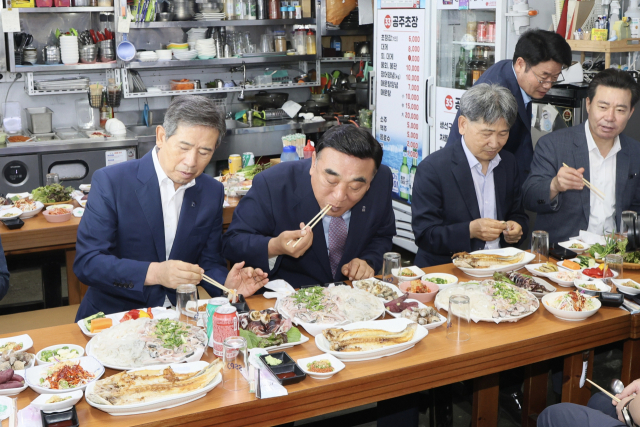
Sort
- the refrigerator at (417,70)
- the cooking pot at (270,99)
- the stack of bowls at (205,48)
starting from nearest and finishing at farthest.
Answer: the refrigerator at (417,70) → the stack of bowls at (205,48) → the cooking pot at (270,99)

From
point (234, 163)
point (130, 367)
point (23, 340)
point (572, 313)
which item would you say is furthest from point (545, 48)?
point (23, 340)

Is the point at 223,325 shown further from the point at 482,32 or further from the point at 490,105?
the point at 482,32

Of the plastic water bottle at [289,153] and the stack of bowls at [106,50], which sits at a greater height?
the stack of bowls at [106,50]

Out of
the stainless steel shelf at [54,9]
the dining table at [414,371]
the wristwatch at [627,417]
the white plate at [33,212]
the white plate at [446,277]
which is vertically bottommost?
the wristwatch at [627,417]

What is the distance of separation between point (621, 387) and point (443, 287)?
27.7 inches

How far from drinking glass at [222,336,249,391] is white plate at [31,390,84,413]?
40 centimetres

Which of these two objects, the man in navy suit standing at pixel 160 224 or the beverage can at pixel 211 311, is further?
the man in navy suit standing at pixel 160 224

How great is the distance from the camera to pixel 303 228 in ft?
8.38

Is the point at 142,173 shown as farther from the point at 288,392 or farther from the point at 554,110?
the point at 554,110

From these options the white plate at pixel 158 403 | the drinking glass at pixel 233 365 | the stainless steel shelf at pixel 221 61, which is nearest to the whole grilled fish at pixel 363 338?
the drinking glass at pixel 233 365

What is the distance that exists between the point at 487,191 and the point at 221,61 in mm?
3643

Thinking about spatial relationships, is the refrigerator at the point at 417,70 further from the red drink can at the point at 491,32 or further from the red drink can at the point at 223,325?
the red drink can at the point at 223,325

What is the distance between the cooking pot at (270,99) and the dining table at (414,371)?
165 inches

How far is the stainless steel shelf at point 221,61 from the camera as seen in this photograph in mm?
5870
